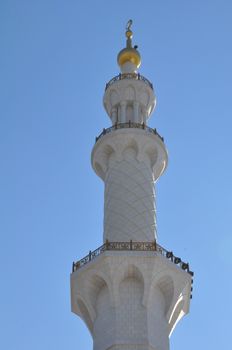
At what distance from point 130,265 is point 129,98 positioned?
10.6 meters

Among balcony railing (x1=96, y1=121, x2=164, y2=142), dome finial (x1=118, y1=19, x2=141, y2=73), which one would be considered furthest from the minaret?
dome finial (x1=118, y1=19, x2=141, y2=73)

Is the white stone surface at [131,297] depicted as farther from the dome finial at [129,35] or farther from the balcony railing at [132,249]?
the dome finial at [129,35]

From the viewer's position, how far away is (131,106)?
Answer: 114 feet

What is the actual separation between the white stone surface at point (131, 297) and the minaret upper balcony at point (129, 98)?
887cm

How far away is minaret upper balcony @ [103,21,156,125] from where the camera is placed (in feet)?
113

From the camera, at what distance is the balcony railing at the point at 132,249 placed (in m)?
27.7

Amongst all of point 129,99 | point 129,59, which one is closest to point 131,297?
point 129,99

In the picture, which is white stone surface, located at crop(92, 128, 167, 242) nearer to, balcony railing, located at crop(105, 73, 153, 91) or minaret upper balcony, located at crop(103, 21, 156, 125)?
minaret upper balcony, located at crop(103, 21, 156, 125)

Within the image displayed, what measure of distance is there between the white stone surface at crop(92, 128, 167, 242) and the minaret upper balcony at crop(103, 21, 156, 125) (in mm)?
1992

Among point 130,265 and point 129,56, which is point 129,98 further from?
point 130,265

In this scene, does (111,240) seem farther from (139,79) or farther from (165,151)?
(139,79)

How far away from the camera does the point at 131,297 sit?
27.3 metres

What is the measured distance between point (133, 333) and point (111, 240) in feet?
14.9

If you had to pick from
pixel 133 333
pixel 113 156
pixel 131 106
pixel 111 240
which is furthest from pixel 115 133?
pixel 133 333
